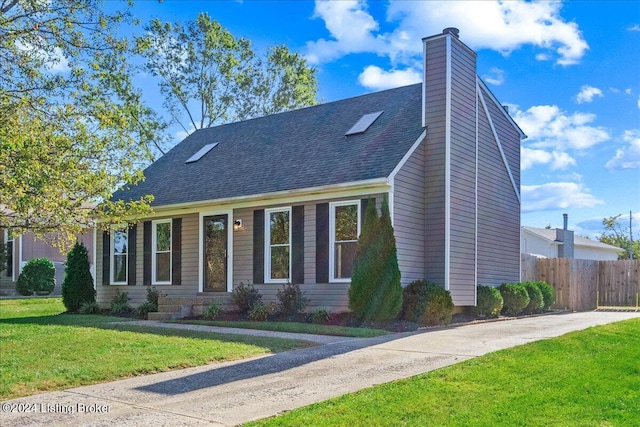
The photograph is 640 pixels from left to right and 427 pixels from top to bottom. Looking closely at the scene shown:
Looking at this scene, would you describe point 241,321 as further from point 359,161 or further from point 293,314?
point 359,161

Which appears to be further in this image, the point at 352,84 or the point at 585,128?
the point at 352,84

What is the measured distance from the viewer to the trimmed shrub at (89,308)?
57.5ft

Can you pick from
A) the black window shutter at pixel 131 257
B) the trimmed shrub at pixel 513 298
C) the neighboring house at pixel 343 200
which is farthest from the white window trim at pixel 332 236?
the black window shutter at pixel 131 257

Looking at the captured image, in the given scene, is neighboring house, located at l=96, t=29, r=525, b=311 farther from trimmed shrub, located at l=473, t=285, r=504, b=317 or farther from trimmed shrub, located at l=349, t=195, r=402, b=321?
trimmed shrub, located at l=349, t=195, r=402, b=321

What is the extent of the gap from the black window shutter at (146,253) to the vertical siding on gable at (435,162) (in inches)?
324

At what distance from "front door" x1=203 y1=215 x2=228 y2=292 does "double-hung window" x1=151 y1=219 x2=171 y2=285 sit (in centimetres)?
152

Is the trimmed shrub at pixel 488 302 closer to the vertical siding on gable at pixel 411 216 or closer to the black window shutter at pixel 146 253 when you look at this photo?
the vertical siding on gable at pixel 411 216

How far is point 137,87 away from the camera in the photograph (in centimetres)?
3183

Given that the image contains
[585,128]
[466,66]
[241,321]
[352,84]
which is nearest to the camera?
[241,321]

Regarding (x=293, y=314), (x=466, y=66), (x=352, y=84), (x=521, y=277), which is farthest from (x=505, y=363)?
(x=352, y=84)

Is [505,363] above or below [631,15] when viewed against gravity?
below

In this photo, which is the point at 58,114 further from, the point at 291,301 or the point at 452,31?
the point at 452,31

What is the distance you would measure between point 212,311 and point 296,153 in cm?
490

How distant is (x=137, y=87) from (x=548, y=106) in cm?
2064
